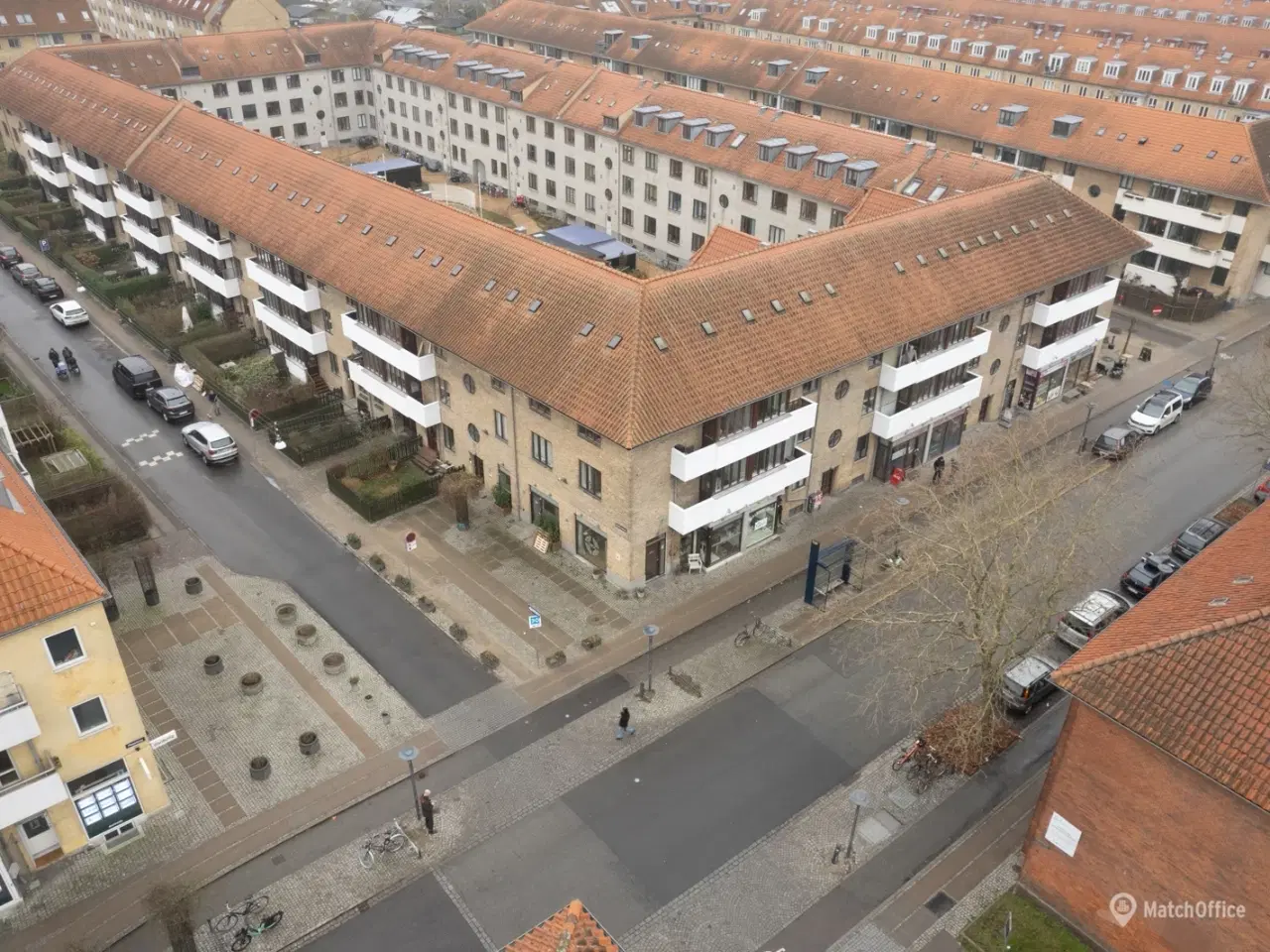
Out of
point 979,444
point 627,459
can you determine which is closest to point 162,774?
point 627,459

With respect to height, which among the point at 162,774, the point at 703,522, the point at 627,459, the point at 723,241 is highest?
the point at 723,241

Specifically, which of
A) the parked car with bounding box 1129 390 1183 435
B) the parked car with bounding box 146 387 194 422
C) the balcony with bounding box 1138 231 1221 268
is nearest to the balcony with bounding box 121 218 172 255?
the parked car with bounding box 146 387 194 422

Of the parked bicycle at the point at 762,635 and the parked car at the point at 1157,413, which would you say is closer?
the parked bicycle at the point at 762,635

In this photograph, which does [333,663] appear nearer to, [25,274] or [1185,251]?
[25,274]

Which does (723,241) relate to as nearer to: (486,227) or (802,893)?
(486,227)

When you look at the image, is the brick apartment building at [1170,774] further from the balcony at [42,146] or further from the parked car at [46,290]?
the balcony at [42,146]

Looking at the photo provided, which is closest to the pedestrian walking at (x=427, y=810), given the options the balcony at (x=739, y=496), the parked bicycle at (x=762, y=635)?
the parked bicycle at (x=762, y=635)
